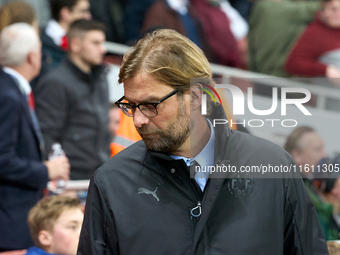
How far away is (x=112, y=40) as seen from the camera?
5703 mm

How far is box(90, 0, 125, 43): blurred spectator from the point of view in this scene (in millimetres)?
5414

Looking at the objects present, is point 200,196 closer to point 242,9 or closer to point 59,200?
point 59,200

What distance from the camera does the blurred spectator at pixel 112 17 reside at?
5414mm

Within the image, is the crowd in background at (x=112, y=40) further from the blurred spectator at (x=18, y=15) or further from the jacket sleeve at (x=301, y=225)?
the jacket sleeve at (x=301, y=225)

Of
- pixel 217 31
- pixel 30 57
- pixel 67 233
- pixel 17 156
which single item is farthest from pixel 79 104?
pixel 217 31

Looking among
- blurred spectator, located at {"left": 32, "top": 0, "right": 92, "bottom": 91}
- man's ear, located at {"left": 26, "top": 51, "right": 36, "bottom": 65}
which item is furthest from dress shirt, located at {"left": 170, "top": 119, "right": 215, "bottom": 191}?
blurred spectator, located at {"left": 32, "top": 0, "right": 92, "bottom": 91}

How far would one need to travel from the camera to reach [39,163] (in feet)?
11.0

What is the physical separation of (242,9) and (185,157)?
4.69 meters

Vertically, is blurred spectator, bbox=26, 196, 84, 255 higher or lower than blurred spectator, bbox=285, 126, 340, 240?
lower

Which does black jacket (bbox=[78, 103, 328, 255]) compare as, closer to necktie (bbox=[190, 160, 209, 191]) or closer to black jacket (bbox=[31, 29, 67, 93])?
necktie (bbox=[190, 160, 209, 191])

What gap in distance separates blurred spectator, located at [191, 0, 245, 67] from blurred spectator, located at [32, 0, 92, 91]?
49.4 inches

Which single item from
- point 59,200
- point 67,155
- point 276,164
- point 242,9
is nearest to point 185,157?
point 276,164

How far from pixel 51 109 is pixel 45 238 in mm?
1392

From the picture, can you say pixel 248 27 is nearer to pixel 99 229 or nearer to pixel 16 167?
pixel 16 167
